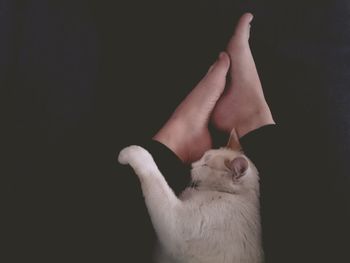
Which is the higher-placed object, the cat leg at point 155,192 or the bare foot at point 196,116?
the bare foot at point 196,116

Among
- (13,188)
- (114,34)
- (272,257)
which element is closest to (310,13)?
(114,34)

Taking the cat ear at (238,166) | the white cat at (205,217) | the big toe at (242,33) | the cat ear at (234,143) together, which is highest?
the big toe at (242,33)

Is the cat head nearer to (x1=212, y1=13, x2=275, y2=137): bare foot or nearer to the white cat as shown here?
the white cat

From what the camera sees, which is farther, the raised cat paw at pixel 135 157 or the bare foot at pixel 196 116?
the bare foot at pixel 196 116

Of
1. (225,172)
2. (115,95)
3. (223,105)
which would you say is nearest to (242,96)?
(223,105)

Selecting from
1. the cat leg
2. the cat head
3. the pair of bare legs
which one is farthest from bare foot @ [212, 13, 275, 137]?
the cat leg

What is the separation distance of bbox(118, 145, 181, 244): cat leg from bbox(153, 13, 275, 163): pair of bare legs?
6.4 inches

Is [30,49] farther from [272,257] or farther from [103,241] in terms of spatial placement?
[272,257]

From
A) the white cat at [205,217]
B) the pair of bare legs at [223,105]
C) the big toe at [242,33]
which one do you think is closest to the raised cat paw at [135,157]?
the white cat at [205,217]

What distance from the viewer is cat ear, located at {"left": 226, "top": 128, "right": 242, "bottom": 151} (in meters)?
1.21

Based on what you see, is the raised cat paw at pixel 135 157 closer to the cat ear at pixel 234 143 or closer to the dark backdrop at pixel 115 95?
the dark backdrop at pixel 115 95

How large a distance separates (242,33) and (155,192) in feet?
1.85

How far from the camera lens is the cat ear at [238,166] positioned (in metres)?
1.06

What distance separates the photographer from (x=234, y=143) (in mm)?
1215
